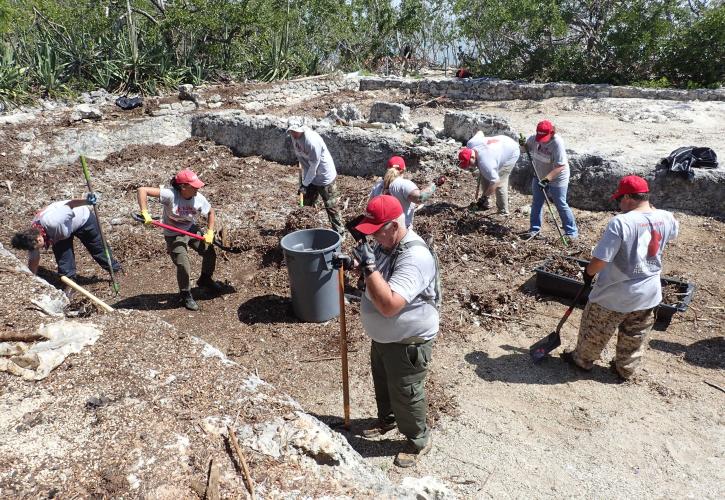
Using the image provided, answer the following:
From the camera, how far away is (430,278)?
10.5 feet

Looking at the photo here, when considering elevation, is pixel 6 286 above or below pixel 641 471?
above

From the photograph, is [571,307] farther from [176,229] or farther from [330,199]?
[176,229]

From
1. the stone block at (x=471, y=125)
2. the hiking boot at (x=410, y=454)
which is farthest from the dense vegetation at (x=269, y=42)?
the hiking boot at (x=410, y=454)

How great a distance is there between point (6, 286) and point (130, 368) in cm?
210

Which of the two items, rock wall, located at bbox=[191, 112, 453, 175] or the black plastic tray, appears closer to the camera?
the black plastic tray

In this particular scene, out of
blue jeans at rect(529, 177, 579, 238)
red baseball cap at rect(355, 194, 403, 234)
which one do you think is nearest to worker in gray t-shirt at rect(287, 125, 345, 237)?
blue jeans at rect(529, 177, 579, 238)

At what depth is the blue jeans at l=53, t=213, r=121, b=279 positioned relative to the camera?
19.8ft

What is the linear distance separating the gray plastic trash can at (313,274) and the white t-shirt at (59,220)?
260 centimetres

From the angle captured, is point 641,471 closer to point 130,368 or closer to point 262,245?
point 130,368

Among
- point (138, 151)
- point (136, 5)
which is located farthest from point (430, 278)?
point (136, 5)

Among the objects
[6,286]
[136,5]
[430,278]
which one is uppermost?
[136,5]

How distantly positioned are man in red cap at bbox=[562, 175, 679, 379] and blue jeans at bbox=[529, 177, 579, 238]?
2.62 m

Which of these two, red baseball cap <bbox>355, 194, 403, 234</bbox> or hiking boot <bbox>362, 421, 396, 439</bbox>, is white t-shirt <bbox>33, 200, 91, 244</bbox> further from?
red baseball cap <bbox>355, 194, 403, 234</bbox>

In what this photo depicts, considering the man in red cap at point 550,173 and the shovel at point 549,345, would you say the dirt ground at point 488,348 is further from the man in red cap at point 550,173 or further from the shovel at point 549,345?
the man in red cap at point 550,173
